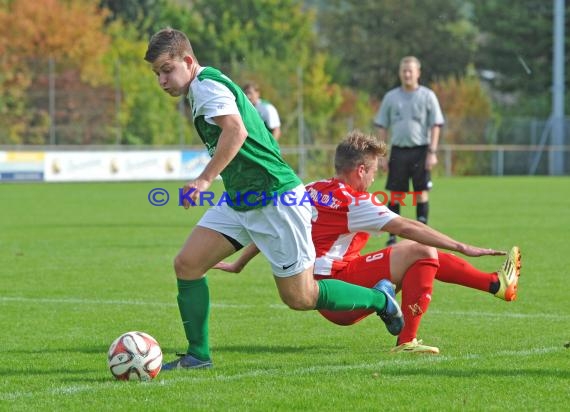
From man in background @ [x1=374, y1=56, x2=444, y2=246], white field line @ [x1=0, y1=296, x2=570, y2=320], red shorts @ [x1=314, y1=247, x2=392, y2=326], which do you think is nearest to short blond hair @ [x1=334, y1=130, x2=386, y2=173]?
red shorts @ [x1=314, y1=247, x2=392, y2=326]

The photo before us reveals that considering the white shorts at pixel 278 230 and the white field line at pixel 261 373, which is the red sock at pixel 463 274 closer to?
the white field line at pixel 261 373

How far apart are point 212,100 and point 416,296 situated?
5.85ft

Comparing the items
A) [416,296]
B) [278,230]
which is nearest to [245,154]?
[278,230]

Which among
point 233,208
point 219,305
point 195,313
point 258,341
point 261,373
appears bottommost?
point 219,305

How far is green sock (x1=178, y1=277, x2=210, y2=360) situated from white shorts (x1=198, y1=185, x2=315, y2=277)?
34 cm

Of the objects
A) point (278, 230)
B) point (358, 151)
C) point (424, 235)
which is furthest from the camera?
point (358, 151)

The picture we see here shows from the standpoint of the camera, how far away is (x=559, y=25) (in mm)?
39625

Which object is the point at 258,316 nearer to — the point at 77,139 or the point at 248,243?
the point at 248,243

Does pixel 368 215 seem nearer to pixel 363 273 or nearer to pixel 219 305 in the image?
pixel 363 273

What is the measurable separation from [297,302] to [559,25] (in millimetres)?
35306

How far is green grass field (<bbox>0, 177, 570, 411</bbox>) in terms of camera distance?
538cm

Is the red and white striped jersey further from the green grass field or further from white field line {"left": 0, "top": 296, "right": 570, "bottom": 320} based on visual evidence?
white field line {"left": 0, "top": 296, "right": 570, "bottom": 320}

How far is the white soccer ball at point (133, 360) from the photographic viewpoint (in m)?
5.89

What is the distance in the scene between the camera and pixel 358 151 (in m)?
6.77
